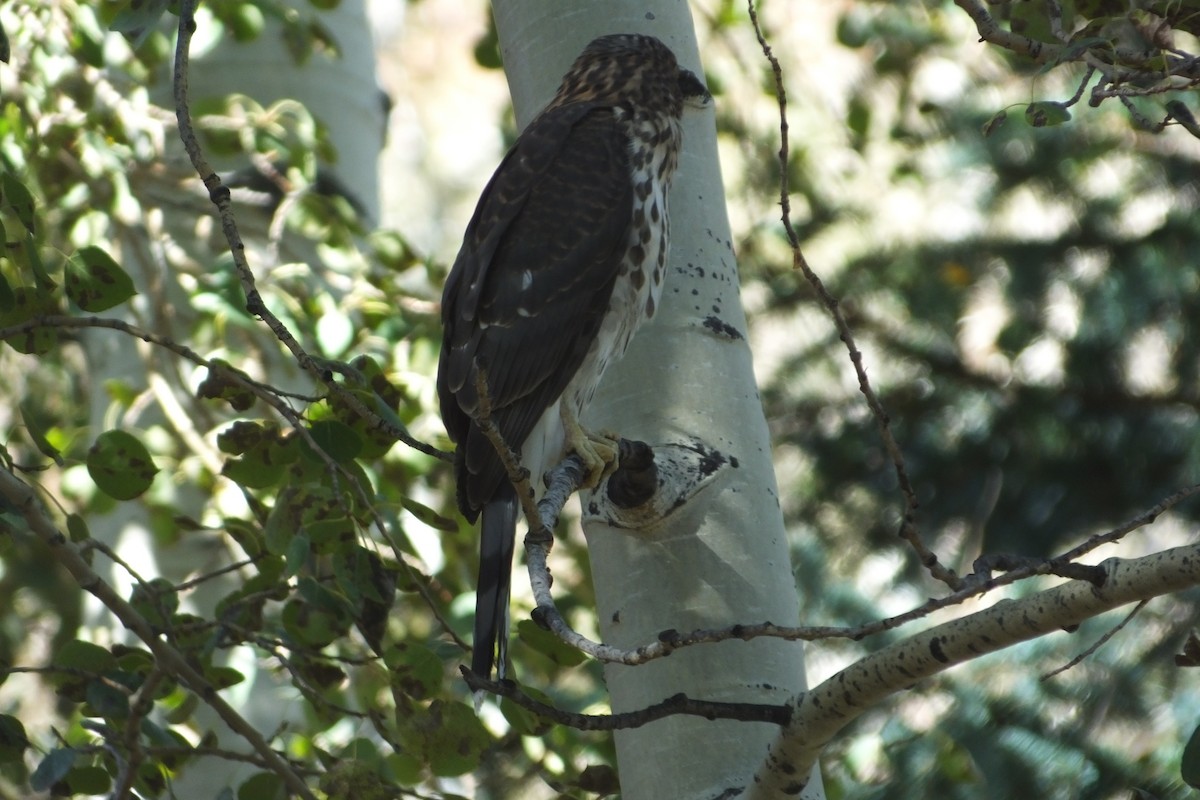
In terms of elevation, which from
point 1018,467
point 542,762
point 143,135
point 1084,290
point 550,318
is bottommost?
point 542,762

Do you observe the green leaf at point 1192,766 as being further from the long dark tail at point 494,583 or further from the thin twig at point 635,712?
the long dark tail at point 494,583

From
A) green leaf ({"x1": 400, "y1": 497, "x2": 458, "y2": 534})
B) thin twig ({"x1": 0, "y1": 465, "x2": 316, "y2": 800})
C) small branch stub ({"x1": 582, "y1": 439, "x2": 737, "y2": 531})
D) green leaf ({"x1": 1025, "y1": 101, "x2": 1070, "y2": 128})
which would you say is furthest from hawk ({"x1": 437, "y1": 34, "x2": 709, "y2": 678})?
green leaf ({"x1": 1025, "y1": 101, "x2": 1070, "y2": 128})

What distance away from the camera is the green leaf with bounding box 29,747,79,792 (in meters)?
1.81

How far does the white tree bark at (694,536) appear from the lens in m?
2.00

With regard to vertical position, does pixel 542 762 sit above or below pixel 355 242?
below

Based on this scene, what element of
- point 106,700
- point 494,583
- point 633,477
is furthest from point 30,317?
point 633,477

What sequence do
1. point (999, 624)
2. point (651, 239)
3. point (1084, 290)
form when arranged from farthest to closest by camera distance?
1. point (1084, 290)
2. point (651, 239)
3. point (999, 624)

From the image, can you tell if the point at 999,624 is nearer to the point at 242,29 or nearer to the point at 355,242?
the point at 242,29

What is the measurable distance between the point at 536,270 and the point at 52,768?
1.14m

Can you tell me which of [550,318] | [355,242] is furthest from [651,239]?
[355,242]

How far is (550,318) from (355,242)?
133cm

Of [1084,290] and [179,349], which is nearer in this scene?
[179,349]

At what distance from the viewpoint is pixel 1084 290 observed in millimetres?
4070

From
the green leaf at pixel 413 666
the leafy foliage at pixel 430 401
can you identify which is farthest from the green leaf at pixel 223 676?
the green leaf at pixel 413 666
